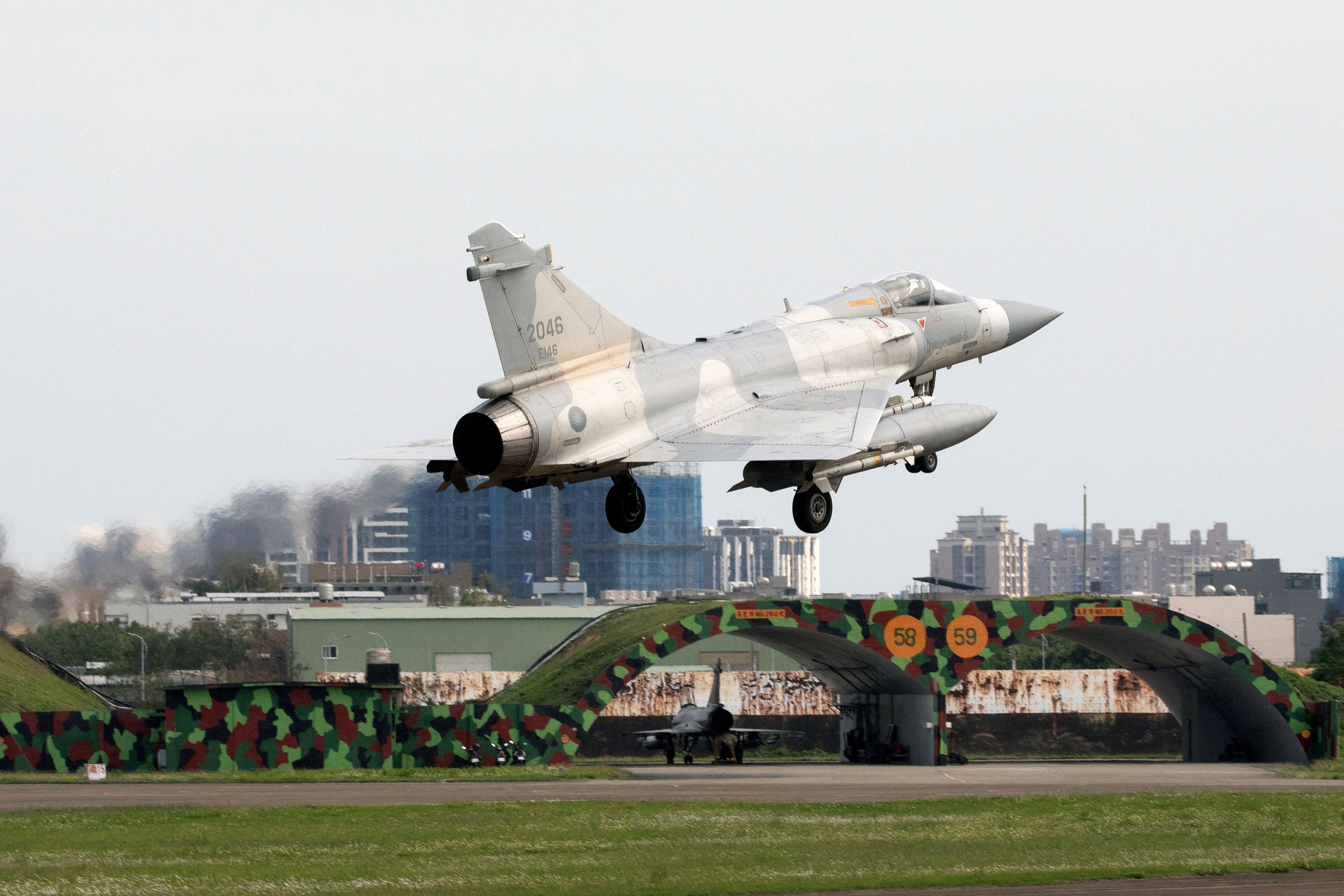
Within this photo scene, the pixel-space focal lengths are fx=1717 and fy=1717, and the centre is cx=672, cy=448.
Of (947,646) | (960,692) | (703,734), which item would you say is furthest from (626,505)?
(960,692)

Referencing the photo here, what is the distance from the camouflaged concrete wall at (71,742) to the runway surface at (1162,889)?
34.3m

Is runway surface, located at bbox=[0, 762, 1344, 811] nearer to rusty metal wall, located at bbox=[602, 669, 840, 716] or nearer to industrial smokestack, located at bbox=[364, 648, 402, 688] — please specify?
industrial smokestack, located at bbox=[364, 648, 402, 688]

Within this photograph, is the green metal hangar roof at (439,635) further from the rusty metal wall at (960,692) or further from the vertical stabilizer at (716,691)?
the vertical stabilizer at (716,691)

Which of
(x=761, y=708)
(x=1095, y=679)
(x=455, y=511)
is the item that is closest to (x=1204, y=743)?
(x=1095, y=679)

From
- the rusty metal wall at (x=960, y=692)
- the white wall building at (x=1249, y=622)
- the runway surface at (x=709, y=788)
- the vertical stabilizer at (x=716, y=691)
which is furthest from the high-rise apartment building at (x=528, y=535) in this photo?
the runway surface at (x=709, y=788)

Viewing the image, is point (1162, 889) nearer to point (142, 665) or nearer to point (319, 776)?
point (319, 776)

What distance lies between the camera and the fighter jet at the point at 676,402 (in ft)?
85.5

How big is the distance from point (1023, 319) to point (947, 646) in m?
27.1

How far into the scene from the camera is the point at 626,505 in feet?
94.4

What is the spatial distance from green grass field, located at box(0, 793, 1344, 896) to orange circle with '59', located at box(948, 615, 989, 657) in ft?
71.4

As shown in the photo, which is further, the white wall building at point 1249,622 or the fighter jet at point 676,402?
the white wall building at point 1249,622

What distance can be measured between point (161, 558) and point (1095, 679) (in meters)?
41.0

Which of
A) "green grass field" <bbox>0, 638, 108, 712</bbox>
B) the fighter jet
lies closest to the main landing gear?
the fighter jet

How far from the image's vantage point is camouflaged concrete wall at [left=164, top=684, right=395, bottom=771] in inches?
2050
